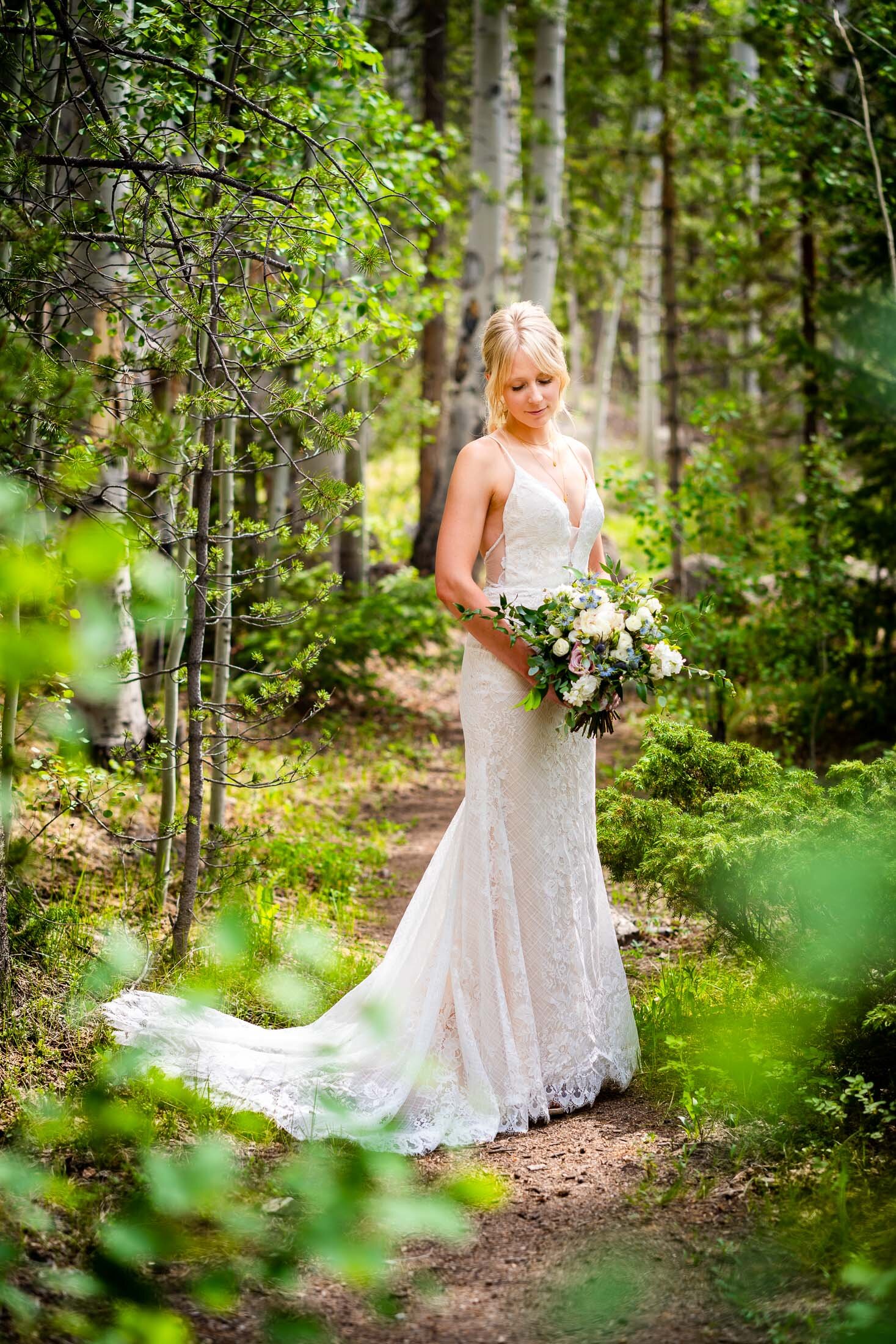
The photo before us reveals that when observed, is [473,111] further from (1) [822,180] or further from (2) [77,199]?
(2) [77,199]

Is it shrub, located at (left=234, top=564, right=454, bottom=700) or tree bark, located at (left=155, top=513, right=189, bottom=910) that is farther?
shrub, located at (left=234, top=564, right=454, bottom=700)

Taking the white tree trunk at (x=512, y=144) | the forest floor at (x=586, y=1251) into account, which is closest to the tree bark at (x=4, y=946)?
the forest floor at (x=586, y=1251)

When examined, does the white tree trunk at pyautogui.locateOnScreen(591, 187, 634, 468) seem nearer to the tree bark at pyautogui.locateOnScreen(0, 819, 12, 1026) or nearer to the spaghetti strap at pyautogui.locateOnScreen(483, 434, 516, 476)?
the spaghetti strap at pyautogui.locateOnScreen(483, 434, 516, 476)

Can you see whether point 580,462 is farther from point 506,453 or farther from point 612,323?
point 612,323

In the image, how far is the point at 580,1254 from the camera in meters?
2.83

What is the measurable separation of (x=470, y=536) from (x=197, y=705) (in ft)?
4.22

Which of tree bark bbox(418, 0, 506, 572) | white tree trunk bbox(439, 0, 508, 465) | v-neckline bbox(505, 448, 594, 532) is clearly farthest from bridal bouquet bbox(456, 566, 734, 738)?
white tree trunk bbox(439, 0, 508, 465)

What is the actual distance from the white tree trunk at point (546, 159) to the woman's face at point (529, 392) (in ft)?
23.9

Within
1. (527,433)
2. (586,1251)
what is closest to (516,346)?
(527,433)

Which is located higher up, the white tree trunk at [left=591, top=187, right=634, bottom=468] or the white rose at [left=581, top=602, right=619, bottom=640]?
the white tree trunk at [left=591, top=187, right=634, bottom=468]

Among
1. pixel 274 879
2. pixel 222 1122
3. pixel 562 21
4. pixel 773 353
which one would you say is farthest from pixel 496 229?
pixel 222 1122

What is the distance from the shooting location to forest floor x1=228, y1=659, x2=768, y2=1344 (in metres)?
2.54

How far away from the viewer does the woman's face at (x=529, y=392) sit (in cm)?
378

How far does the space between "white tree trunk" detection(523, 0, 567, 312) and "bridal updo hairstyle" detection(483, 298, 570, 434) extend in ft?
23.6
